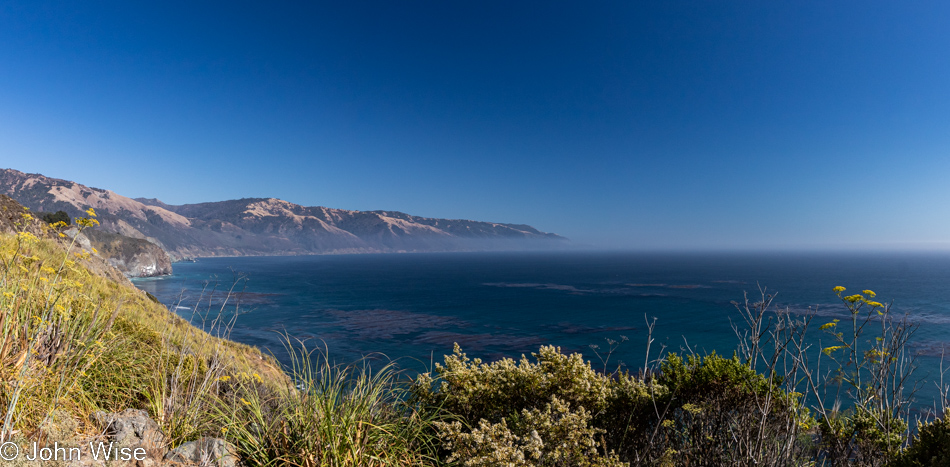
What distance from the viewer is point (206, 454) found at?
3.42 metres

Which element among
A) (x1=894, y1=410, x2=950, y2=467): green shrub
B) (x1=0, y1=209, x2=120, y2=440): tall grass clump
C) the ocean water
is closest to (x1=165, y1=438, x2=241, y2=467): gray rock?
(x1=0, y1=209, x2=120, y2=440): tall grass clump

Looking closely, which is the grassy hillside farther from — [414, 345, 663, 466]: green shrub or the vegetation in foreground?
[414, 345, 663, 466]: green shrub

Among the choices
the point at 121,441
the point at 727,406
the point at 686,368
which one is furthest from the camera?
the point at 686,368

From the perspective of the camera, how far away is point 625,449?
5.31m

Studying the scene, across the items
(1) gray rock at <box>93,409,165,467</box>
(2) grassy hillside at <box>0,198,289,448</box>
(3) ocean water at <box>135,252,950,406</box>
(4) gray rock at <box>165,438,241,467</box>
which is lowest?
(3) ocean water at <box>135,252,950,406</box>

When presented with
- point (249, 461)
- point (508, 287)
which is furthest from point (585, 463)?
point (508, 287)

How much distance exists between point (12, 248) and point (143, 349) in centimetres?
254

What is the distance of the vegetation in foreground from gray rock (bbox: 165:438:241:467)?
0.13 m

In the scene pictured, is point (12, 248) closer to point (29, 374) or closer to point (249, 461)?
point (29, 374)

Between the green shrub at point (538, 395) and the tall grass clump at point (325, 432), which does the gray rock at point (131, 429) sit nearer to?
the tall grass clump at point (325, 432)

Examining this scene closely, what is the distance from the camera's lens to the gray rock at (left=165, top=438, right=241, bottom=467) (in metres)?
3.37

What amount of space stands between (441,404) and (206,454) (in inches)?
80.2

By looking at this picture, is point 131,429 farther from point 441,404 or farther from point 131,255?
point 131,255

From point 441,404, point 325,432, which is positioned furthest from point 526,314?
point 325,432
